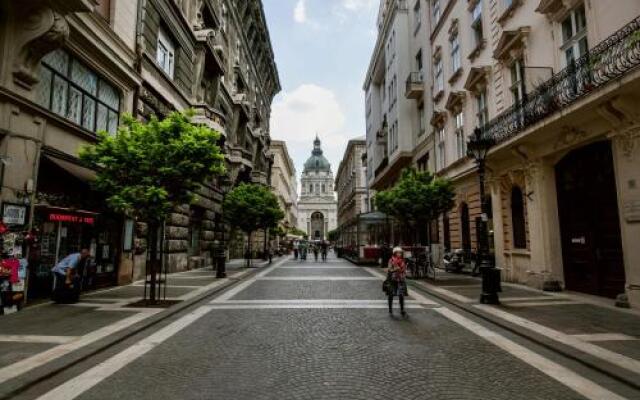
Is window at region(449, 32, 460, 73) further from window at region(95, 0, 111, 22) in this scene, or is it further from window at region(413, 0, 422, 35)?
window at region(95, 0, 111, 22)

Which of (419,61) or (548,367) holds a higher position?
(419,61)

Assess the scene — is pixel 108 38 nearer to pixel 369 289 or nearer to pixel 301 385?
pixel 369 289

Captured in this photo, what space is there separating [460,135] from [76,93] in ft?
57.4

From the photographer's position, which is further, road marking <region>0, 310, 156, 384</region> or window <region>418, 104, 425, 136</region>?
window <region>418, 104, 425, 136</region>

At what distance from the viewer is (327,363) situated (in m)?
5.47

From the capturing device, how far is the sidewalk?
5.58 meters

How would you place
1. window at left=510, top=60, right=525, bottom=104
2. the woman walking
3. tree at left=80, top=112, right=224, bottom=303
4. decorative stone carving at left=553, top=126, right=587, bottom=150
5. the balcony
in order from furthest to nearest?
the balcony < window at left=510, top=60, right=525, bottom=104 < decorative stone carving at left=553, top=126, right=587, bottom=150 < tree at left=80, top=112, right=224, bottom=303 < the woman walking

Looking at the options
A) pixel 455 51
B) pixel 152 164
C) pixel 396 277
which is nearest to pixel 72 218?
pixel 152 164

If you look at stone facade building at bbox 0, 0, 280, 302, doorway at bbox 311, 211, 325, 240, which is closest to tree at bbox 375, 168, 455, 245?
stone facade building at bbox 0, 0, 280, 302

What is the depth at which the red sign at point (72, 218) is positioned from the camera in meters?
10.5

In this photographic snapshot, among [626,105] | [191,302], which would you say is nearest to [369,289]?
[191,302]

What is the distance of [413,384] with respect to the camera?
463 cm

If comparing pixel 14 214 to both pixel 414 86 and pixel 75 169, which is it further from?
pixel 414 86

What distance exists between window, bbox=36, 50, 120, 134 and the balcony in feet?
64.0
